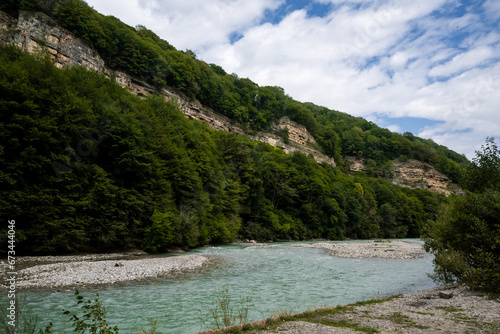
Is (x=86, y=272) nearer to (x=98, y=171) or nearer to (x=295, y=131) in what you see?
(x=98, y=171)

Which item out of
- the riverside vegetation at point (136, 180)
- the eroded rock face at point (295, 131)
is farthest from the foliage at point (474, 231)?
the eroded rock face at point (295, 131)

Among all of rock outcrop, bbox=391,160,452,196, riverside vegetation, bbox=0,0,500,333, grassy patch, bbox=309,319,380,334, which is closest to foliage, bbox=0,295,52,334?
riverside vegetation, bbox=0,0,500,333

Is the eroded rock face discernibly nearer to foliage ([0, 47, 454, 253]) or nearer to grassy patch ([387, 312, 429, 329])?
foliage ([0, 47, 454, 253])

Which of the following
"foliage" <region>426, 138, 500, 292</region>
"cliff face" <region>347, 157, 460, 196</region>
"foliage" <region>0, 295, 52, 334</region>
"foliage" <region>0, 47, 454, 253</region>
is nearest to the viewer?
"foliage" <region>0, 295, 52, 334</region>

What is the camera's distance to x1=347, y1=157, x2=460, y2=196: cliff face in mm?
125438

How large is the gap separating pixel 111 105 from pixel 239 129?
6855cm

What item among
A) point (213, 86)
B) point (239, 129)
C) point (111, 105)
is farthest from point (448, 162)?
point (111, 105)

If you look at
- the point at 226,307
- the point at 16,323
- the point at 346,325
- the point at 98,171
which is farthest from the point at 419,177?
the point at 16,323

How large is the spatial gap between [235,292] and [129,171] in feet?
68.1

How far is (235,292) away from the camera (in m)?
13.4

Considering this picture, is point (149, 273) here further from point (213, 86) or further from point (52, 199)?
point (213, 86)

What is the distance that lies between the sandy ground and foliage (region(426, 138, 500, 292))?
110cm

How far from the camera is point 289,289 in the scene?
14.3 metres

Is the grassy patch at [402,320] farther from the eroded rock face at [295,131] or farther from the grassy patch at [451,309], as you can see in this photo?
the eroded rock face at [295,131]
